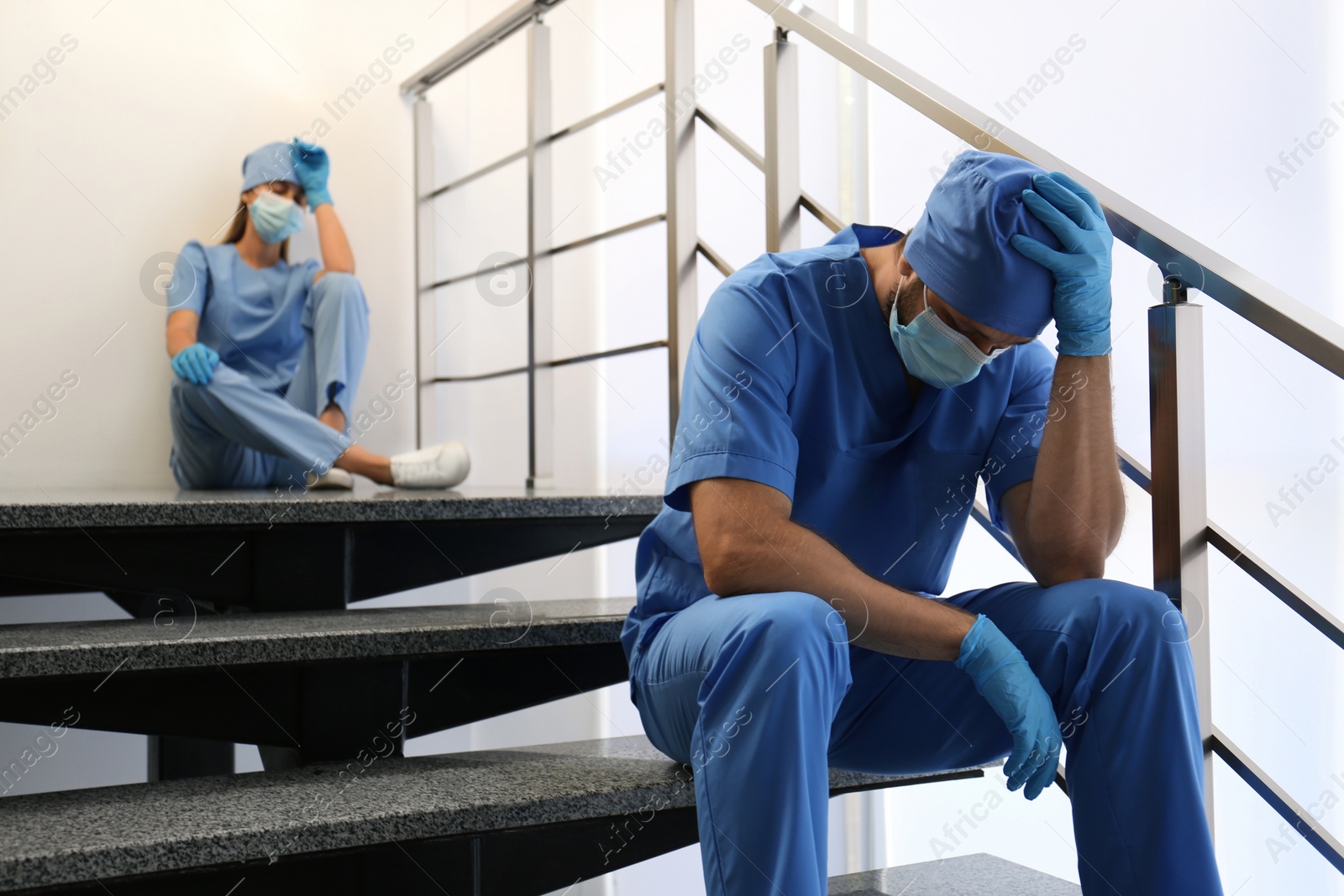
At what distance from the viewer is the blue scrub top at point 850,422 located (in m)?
0.91

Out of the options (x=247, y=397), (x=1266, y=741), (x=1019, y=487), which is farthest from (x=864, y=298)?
(x=247, y=397)

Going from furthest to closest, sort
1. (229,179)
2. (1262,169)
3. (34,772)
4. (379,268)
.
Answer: (379,268)
(229,179)
(34,772)
(1262,169)

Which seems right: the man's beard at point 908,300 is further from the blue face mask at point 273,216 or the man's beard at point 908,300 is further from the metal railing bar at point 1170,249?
the blue face mask at point 273,216

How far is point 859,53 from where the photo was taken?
116cm

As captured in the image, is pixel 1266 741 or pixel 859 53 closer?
pixel 859 53

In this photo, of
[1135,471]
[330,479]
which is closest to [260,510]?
[330,479]

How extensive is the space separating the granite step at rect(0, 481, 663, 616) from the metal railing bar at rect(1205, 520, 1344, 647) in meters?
0.69

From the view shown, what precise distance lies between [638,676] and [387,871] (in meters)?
0.25

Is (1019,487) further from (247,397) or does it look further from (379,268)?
(379,268)

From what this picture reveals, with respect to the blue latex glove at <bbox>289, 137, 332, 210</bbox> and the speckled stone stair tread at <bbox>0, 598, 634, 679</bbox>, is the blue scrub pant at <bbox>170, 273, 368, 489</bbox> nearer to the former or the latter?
the blue latex glove at <bbox>289, 137, 332, 210</bbox>

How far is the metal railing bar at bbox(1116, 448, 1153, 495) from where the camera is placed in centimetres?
94

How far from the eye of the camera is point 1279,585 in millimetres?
875
